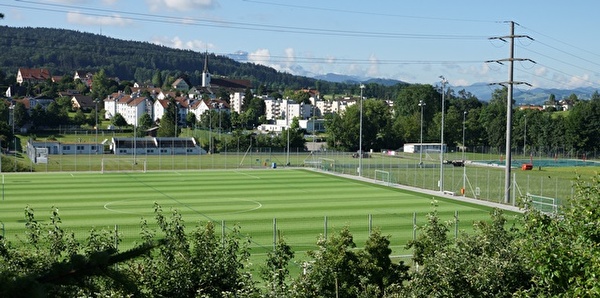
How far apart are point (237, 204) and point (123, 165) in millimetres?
39051

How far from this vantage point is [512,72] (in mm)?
47062

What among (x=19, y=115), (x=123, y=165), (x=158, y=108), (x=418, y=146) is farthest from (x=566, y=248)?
(x=158, y=108)

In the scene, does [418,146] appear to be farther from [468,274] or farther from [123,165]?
[468,274]

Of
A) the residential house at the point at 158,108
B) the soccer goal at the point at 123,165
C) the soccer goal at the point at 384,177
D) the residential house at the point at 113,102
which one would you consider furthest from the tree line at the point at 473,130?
the residential house at the point at 113,102

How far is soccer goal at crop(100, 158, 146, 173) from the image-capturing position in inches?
2847

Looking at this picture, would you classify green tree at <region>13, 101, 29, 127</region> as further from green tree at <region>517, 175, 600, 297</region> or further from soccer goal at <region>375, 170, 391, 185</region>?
green tree at <region>517, 175, 600, 297</region>

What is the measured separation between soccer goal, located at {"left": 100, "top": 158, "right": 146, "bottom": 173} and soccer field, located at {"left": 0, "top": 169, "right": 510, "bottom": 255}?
5097 mm

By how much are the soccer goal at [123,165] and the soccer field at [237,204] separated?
5.10 meters

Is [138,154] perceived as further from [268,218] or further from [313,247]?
[313,247]

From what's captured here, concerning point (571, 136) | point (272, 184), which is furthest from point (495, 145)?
point (272, 184)

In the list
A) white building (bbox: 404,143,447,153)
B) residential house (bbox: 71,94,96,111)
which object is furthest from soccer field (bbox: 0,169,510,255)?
residential house (bbox: 71,94,96,111)

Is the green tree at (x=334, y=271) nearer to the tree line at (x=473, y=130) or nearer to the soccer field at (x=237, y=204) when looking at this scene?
the soccer field at (x=237, y=204)

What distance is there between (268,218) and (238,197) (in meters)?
10.5

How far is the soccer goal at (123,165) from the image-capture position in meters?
72.3
